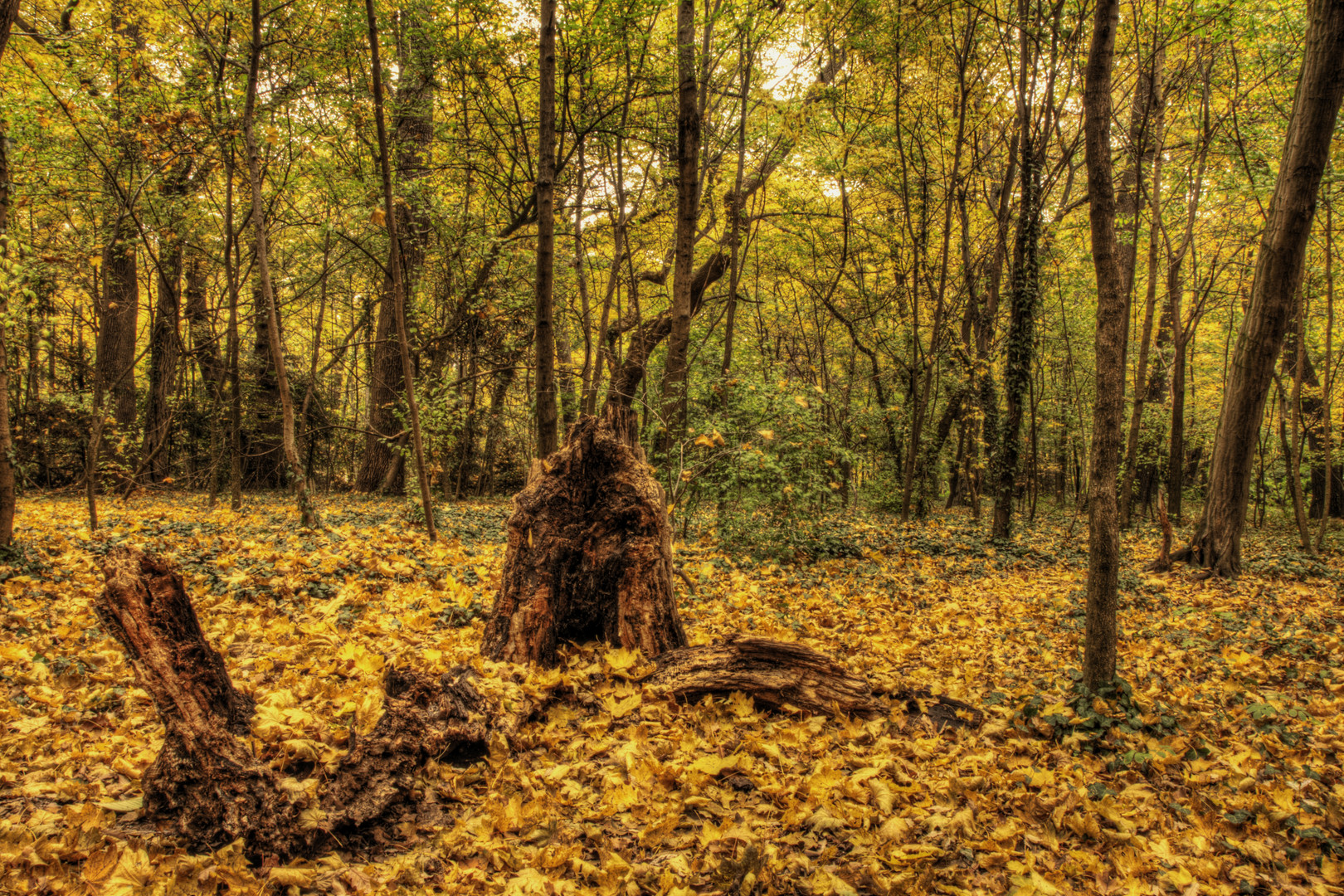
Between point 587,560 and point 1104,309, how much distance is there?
3.34 m

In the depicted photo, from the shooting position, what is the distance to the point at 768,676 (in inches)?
141

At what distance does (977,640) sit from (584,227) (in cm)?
1076

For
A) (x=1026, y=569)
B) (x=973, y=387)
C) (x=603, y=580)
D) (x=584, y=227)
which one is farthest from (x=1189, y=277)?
(x=603, y=580)

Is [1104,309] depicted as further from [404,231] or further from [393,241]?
[404,231]

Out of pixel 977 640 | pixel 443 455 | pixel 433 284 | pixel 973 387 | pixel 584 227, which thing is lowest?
pixel 977 640

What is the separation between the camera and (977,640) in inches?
215

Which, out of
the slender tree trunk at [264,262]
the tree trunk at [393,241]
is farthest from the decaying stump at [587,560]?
the slender tree trunk at [264,262]

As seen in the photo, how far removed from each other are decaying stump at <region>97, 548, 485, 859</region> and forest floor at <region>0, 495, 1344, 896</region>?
104 mm

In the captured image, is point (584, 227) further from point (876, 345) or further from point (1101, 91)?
point (1101, 91)

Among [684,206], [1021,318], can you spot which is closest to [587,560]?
[684,206]

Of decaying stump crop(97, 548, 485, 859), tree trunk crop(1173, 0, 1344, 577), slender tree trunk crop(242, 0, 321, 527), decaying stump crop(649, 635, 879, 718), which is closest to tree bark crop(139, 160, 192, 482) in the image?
slender tree trunk crop(242, 0, 321, 527)

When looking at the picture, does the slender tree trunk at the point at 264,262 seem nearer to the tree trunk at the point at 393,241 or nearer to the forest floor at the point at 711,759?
the tree trunk at the point at 393,241

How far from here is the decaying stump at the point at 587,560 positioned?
3.86 meters

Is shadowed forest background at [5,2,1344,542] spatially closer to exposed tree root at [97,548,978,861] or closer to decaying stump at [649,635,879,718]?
decaying stump at [649,635,879,718]
